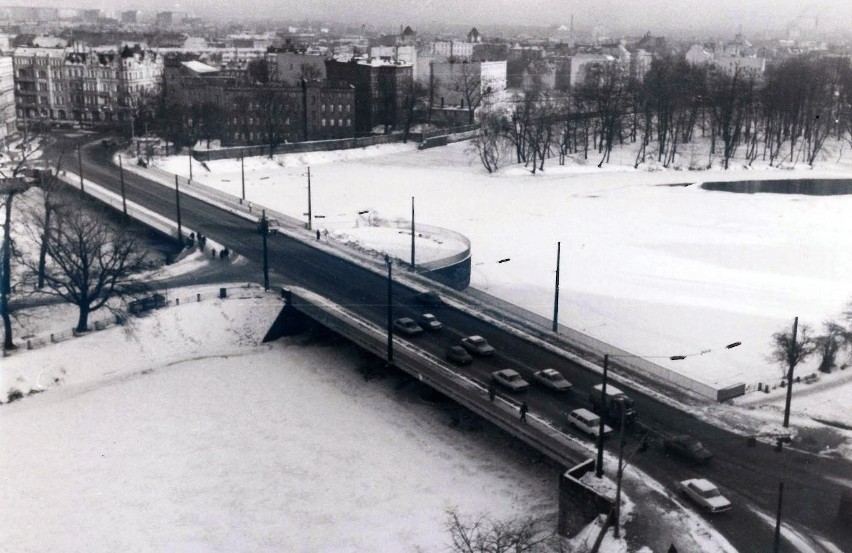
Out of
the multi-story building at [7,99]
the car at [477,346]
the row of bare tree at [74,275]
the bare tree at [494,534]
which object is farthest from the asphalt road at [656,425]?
the multi-story building at [7,99]

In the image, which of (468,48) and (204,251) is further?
(468,48)

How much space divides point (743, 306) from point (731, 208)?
2111cm

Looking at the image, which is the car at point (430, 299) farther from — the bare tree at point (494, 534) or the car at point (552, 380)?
the bare tree at point (494, 534)

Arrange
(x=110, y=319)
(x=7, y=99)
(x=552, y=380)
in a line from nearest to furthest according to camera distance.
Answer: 1. (x=552, y=380)
2. (x=110, y=319)
3. (x=7, y=99)

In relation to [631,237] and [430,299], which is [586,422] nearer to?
[430,299]

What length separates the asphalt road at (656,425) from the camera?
1691cm


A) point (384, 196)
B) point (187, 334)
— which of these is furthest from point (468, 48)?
point (187, 334)

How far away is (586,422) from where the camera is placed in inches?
800

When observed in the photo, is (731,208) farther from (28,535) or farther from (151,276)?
(28,535)

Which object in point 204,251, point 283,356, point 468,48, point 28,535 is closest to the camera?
point 28,535

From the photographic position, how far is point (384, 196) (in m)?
52.9

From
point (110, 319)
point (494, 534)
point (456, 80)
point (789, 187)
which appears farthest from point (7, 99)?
point (494, 534)

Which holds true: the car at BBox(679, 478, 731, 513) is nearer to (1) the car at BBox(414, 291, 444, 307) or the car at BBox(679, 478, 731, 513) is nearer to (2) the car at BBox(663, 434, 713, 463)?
(2) the car at BBox(663, 434, 713, 463)

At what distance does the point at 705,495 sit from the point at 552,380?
6125 millimetres
